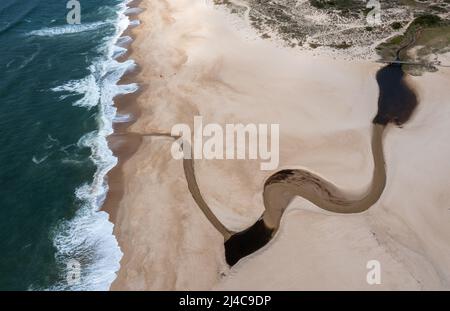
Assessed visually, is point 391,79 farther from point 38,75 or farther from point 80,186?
point 38,75

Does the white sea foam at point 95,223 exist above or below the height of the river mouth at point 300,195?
below

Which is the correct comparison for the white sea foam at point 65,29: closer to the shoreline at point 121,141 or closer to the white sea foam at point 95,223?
the shoreline at point 121,141

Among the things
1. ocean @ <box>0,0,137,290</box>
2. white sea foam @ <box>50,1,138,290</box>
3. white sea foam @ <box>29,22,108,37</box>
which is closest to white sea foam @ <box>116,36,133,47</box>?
ocean @ <box>0,0,137,290</box>

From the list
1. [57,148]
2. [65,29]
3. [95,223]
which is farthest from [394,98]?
[65,29]

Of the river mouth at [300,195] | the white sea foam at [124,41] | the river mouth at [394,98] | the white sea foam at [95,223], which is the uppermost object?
the river mouth at [394,98]

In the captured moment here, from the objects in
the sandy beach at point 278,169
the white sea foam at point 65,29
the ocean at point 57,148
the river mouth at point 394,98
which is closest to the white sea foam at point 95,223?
the ocean at point 57,148

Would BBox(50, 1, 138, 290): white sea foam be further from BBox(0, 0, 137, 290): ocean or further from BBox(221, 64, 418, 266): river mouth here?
BBox(221, 64, 418, 266): river mouth
